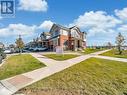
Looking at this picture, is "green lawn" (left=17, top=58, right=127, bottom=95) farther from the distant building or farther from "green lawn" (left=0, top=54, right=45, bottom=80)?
the distant building

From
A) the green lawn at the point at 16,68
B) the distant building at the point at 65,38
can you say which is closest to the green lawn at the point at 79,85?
the green lawn at the point at 16,68

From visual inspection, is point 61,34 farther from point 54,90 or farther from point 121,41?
point 54,90

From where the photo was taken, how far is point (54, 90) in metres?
9.47

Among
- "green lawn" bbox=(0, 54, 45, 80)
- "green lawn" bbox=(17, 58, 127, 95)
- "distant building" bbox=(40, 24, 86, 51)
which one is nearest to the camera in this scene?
"green lawn" bbox=(17, 58, 127, 95)

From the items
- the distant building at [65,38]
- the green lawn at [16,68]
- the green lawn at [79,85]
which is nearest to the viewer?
the green lawn at [79,85]

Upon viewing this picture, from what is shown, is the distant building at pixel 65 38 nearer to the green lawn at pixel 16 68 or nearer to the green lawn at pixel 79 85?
the green lawn at pixel 16 68

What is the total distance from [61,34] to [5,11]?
85.5 ft

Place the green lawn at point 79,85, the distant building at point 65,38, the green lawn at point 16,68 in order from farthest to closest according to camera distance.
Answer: the distant building at point 65,38
the green lawn at point 16,68
the green lawn at point 79,85

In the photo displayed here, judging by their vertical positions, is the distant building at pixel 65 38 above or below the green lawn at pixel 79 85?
above

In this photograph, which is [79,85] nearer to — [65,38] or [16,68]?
[16,68]

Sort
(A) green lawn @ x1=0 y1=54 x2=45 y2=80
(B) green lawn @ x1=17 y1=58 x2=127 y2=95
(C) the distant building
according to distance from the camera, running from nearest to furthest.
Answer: (B) green lawn @ x1=17 y1=58 x2=127 y2=95, (A) green lawn @ x1=0 y1=54 x2=45 y2=80, (C) the distant building

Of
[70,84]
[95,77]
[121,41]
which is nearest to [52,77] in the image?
[70,84]

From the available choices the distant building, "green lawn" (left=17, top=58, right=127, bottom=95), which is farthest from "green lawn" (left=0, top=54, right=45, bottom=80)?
the distant building

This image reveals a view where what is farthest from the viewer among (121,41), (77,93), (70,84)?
(121,41)
